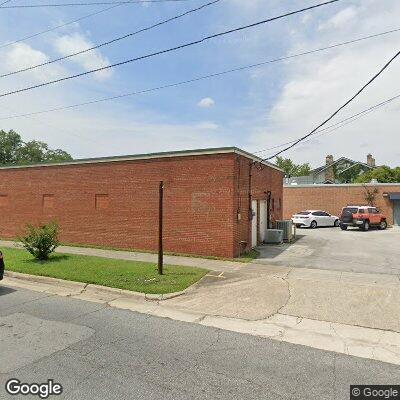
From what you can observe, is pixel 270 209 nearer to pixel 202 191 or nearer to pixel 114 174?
pixel 202 191

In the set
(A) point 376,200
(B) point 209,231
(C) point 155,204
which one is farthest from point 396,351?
(A) point 376,200

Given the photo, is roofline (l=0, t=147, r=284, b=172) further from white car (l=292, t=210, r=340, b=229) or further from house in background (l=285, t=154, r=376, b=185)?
house in background (l=285, t=154, r=376, b=185)

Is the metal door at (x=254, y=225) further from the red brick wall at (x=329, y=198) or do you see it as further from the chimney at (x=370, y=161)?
the chimney at (x=370, y=161)

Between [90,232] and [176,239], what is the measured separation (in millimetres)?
4840

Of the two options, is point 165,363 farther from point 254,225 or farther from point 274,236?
point 274,236

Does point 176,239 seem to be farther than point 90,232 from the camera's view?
No

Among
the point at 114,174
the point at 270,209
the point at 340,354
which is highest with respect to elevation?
the point at 114,174

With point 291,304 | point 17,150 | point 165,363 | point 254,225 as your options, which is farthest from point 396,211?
point 17,150

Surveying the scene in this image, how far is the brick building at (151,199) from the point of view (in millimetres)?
13172

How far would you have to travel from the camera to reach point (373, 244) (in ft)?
58.9

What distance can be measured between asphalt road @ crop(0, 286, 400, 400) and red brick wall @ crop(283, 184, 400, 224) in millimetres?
29386

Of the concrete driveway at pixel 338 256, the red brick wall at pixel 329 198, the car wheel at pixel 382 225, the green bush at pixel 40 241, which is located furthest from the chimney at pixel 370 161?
the green bush at pixel 40 241

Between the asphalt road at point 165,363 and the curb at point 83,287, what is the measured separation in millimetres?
1452

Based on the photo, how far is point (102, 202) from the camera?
1609cm
